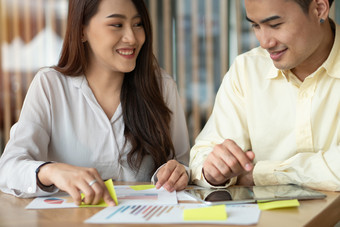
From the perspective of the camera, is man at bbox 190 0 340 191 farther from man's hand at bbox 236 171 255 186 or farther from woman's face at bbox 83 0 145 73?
woman's face at bbox 83 0 145 73

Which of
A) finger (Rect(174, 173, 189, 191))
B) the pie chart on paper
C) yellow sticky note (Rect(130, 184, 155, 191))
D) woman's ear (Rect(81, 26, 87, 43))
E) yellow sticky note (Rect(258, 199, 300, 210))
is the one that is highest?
woman's ear (Rect(81, 26, 87, 43))

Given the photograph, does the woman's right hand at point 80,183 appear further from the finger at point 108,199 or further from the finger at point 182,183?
the finger at point 182,183

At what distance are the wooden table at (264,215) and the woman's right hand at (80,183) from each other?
0.04 metres

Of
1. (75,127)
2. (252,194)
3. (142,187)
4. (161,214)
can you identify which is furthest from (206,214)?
(75,127)

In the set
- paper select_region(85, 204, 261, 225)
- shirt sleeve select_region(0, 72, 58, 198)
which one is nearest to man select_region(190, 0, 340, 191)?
paper select_region(85, 204, 261, 225)

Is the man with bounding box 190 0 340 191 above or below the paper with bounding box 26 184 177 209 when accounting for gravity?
above

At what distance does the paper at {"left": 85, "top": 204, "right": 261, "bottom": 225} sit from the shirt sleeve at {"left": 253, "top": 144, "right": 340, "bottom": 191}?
30 cm

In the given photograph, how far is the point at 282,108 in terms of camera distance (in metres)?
1.82

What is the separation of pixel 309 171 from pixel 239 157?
268mm

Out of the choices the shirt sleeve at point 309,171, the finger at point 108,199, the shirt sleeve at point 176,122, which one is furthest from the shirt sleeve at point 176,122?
the finger at point 108,199

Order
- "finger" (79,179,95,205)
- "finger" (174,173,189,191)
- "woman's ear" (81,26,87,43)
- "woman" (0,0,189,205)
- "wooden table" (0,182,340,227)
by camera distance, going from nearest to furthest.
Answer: "wooden table" (0,182,340,227)
"finger" (79,179,95,205)
"finger" (174,173,189,191)
"woman" (0,0,189,205)
"woman's ear" (81,26,87,43)

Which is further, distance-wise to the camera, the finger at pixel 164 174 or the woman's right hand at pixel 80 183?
the finger at pixel 164 174

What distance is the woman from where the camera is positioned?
2.04 metres

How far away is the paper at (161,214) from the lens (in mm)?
1179
